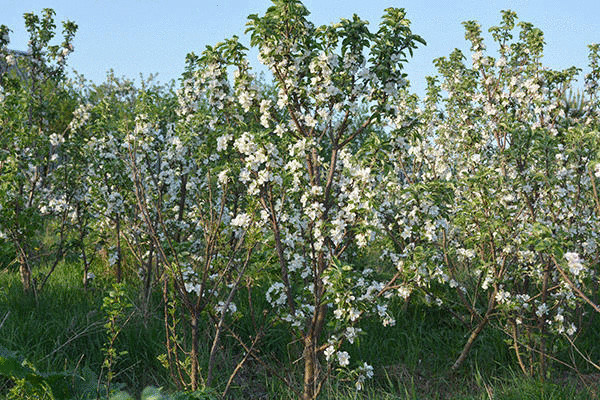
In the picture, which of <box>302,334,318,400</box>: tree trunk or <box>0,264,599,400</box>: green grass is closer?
<box>302,334,318,400</box>: tree trunk

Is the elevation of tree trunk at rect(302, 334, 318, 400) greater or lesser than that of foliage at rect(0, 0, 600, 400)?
lesser

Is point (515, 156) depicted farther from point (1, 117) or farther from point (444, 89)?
point (1, 117)

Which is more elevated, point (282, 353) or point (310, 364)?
point (310, 364)

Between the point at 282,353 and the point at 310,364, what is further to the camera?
the point at 282,353

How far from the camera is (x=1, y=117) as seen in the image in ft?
17.4

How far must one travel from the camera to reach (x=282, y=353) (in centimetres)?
528

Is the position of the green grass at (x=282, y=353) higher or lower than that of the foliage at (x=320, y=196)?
lower

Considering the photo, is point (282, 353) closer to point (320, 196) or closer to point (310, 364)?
point (310, 364)

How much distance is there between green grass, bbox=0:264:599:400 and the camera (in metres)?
4.52

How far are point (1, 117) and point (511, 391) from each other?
5.31 meters

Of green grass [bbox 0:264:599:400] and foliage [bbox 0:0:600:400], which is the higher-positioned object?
foliage [bbox 0:0:600:400]

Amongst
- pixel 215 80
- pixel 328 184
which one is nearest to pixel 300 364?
pixel 328 184

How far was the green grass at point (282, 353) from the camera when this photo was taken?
4523 mm

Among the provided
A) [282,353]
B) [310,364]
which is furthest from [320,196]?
[282,353]
